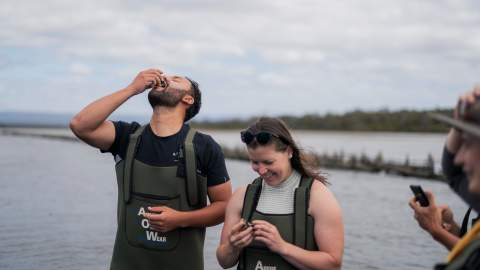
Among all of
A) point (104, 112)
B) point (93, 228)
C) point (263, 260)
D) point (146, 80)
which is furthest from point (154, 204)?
point (93, 228)

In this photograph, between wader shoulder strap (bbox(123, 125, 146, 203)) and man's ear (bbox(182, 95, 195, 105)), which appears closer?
wader shoulder strap (bbox(123, 125, 146, 203))

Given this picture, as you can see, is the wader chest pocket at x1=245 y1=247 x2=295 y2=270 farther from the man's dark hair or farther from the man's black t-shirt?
the man's dark hair

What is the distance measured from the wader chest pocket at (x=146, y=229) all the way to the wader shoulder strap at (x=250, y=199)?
66cm

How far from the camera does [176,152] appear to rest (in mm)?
4906

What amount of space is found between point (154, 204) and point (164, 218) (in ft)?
0.66

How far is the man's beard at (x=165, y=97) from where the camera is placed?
197 inches

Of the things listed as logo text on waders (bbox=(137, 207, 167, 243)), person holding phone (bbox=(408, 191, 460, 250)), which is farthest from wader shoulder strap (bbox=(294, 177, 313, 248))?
logo text on waders (bbox=(137, 207, 167, 243))

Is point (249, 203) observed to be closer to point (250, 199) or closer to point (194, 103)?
point (250, 199)

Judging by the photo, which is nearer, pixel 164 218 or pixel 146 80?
pixel 164 218

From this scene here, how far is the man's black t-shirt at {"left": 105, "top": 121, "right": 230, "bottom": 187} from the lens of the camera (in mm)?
4895

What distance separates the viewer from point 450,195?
3450 cm

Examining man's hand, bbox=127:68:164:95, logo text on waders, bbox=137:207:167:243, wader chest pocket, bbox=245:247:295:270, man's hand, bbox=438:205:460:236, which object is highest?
man's hand, bbox=127:68:164:95

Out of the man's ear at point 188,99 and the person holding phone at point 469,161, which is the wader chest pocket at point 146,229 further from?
the person holding phone at point 469,161

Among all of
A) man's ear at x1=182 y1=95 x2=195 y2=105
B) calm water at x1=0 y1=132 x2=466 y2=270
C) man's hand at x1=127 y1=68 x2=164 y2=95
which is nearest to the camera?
man's hand at x1=127 y1=68 x2=164 y2=95
